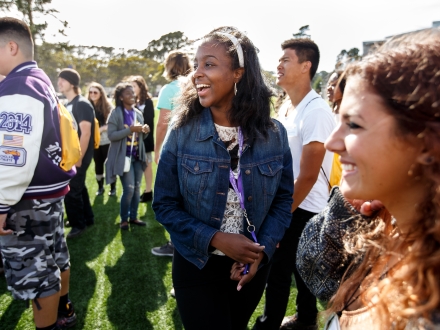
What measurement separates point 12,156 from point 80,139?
2526 mm

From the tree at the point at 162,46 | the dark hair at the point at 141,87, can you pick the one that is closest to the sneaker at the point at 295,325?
the dark hair at the point at 141,87

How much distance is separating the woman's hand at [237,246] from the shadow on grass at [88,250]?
2.02m

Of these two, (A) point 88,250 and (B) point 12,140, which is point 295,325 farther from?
(A) point 88,250

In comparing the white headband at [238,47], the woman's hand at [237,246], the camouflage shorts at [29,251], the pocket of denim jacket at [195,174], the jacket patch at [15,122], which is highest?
the white headband at [238,47]

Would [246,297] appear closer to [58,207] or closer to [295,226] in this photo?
[295,226]

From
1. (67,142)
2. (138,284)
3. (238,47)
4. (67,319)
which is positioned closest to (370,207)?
(238,47)

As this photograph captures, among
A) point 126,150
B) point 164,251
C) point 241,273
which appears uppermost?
point 241,273

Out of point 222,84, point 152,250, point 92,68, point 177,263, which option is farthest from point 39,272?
point 92,68

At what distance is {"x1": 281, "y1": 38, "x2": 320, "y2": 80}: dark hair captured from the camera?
3000 millimetres

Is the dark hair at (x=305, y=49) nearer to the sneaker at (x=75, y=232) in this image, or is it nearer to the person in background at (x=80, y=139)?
the person in background at (x=80, y=139)

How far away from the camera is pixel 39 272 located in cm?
242

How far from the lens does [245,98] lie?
6.64 ft

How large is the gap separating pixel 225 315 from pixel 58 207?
1501mm

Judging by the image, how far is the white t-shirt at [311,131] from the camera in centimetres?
→ 257
